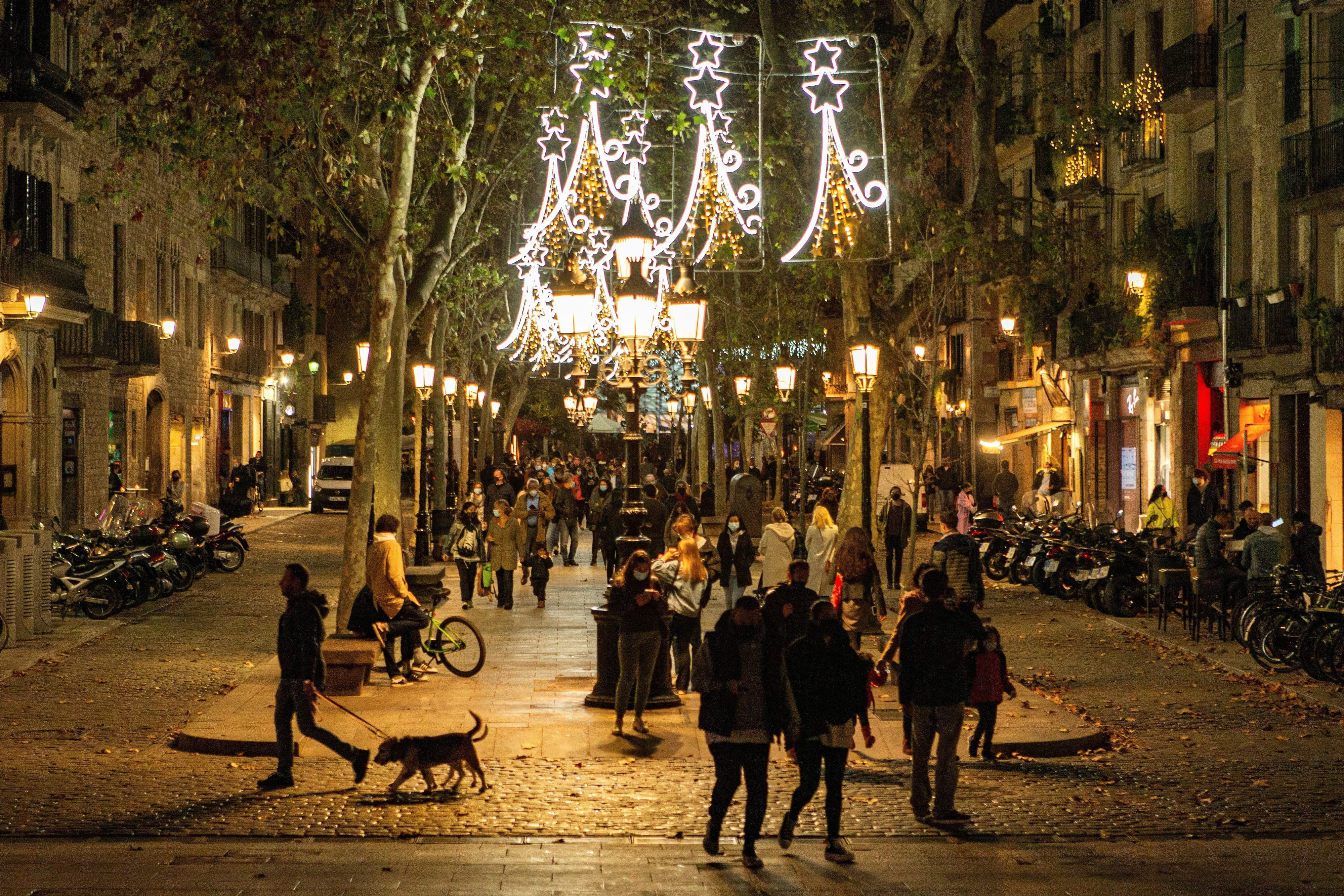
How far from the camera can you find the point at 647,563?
13445 millimetres

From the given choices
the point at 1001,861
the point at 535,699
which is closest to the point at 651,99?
the point at 535,699

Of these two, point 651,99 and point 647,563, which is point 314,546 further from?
point 647,563

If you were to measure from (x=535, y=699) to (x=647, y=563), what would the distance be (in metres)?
2.26

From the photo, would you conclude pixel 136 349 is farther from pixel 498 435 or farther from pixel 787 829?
pixel 498 435

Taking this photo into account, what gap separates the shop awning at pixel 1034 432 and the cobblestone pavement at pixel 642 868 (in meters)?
35.3

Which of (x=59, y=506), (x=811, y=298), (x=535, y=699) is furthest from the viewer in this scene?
(x=811, y=298)

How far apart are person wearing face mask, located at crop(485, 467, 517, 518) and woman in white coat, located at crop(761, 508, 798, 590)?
671 centimetres

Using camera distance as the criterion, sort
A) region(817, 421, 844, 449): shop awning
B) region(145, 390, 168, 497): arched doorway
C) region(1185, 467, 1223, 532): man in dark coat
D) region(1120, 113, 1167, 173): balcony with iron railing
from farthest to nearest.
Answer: region(817, 421, 844, 449): shop awning, region(145, 390, 168, 497): arched doorway, region(1120, 113, 1167, 173): balcony with iron railing, region(1185, 467, 1223, 532): man in dark coat

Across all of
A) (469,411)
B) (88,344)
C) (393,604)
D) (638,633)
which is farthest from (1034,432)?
(638,633)

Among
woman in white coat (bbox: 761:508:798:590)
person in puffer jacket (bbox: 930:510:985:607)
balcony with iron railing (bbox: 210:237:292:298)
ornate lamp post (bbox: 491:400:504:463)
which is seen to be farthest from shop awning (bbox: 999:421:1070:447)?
person in puffer jacket (bbox: 930:510:985:607)

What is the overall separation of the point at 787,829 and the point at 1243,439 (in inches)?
894

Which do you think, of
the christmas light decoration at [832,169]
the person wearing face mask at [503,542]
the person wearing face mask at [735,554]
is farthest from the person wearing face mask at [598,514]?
the person wearing face mask at [735,554]

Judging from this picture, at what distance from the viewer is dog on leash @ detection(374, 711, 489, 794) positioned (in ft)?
34.7

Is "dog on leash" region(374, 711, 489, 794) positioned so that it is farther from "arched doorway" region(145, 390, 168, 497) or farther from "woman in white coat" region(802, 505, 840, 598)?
"arched doorway" region(145, 390, 168, 497)
